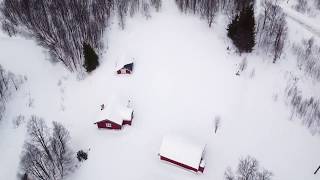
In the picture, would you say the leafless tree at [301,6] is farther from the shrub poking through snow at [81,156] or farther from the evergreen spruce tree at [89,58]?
the shrub poking through snow at [81,156]

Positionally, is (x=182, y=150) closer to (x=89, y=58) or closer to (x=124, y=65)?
(x=124, y=65)

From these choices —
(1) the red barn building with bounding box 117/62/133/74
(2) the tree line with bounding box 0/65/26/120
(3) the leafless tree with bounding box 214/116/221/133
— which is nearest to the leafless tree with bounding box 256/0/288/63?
(3) the leafless tree with bounding box 214/116/221/133

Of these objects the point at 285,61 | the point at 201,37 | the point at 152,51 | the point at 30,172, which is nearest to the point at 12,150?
the point at 30,172

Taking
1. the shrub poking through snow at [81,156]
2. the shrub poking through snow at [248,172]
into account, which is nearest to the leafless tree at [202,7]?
the shrub poking through snow at [248,172]

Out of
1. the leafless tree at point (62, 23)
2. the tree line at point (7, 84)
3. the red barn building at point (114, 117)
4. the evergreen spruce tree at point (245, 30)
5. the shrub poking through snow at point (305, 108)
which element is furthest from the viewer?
the leafless tree at point (62, 23)

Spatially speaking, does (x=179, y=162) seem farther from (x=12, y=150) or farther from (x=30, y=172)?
(x=12, y=150)

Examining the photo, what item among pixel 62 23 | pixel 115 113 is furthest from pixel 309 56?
pixel 62 23
